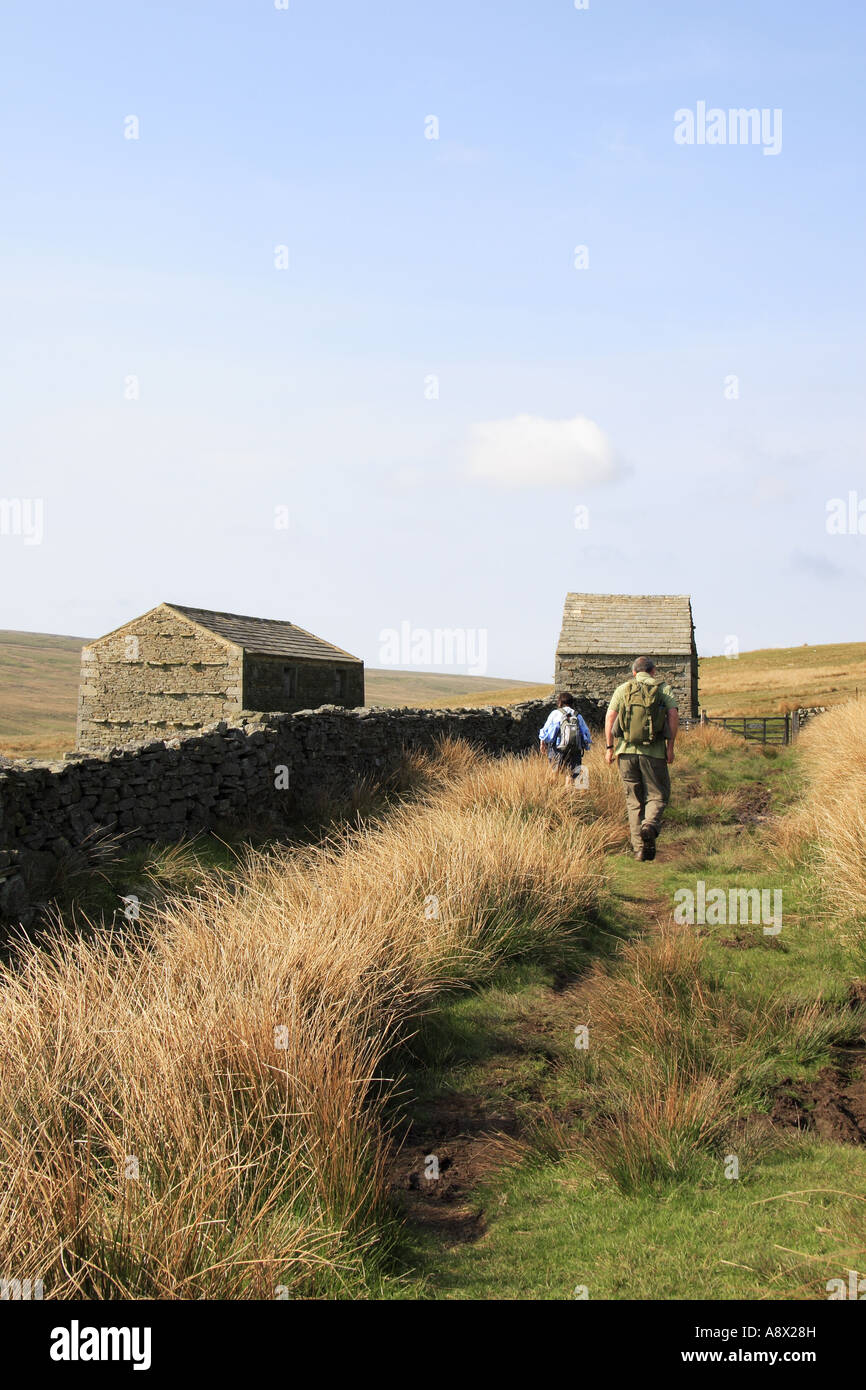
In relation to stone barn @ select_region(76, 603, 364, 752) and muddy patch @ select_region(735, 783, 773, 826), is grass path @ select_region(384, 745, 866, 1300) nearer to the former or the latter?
muddy patch @ select_region(735, 783, 773, 826)

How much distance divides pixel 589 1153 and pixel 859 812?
4.02 m

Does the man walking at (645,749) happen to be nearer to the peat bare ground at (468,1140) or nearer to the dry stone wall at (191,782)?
the dry stone wall at (191,782)

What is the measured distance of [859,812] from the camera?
706 centimetres

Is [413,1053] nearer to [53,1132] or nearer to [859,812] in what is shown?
[53,1132]

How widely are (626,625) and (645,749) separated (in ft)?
66.8

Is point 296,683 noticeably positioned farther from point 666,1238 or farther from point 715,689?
point 715,689

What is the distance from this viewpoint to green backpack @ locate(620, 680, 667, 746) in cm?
935

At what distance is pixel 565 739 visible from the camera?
1209 centimetres

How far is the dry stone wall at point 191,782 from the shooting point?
25.2 feet

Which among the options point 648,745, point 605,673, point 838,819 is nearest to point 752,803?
point 648,745

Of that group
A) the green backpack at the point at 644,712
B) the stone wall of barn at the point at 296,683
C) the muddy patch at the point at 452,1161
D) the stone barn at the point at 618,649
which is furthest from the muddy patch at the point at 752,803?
the stone barn at the point at 618,649

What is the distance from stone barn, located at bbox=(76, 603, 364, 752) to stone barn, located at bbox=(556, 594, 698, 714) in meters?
7.77

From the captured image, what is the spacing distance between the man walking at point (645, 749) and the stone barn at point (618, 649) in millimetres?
17259
